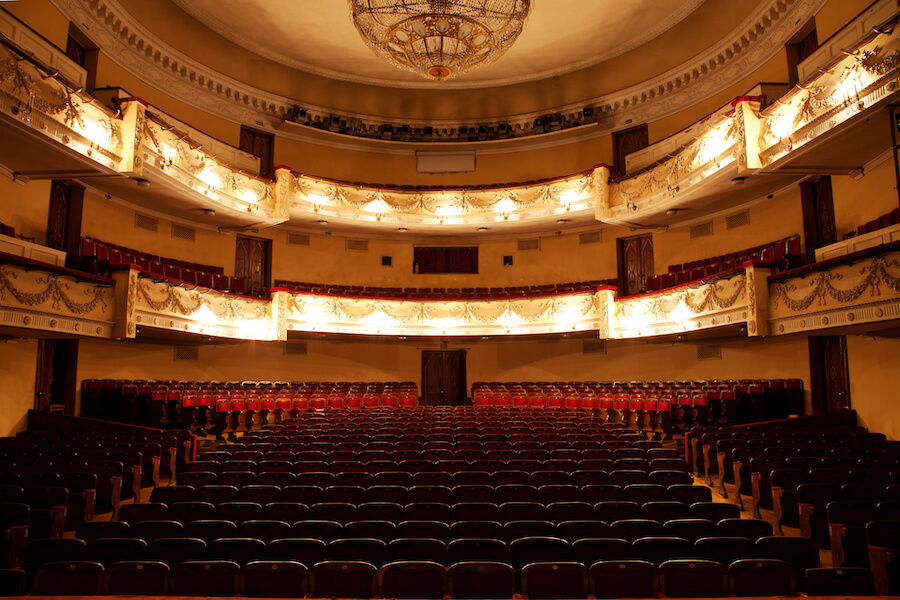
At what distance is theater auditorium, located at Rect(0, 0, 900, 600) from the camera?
162 inches

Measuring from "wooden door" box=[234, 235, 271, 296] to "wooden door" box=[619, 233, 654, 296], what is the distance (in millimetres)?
11616

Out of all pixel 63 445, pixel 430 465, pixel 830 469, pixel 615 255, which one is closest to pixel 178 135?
pixel 63 445

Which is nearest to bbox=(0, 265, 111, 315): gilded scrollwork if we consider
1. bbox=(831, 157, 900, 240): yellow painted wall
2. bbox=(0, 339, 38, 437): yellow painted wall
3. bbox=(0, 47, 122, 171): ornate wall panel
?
bbox=(0, 339, 38, 437): yellow painted wall

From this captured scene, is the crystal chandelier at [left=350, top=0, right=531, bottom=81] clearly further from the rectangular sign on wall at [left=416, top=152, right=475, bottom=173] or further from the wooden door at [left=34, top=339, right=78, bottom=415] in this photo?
the wooden door at [left=34, top=339, right=78, bottom=415]

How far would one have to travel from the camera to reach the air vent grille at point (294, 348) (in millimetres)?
18250

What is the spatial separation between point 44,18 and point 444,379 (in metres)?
14.4

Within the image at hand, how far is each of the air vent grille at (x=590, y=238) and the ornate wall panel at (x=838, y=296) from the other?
8.63 meters

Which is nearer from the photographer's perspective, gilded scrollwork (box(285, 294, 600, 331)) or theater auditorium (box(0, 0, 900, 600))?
theater auditorium (box(0, 0, 900, 600))

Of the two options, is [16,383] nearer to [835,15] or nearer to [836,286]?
[836,286]

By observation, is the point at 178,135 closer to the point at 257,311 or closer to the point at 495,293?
the point at 257,311

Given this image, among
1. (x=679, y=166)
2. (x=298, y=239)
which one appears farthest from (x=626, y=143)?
(x=298, y=239)

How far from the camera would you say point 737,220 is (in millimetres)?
15320

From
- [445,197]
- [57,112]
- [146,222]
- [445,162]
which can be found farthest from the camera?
[445,162]

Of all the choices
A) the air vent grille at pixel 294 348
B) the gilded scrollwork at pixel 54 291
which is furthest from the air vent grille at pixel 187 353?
the gilded scrollwork at pixel 54 291
